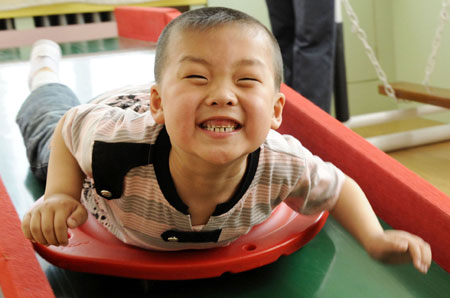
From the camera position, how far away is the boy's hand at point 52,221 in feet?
2.18

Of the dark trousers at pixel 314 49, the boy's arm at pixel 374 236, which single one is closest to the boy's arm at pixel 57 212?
the boy's arm at pixel 374 236

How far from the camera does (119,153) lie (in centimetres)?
70

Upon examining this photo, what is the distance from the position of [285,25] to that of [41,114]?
96 centimetres

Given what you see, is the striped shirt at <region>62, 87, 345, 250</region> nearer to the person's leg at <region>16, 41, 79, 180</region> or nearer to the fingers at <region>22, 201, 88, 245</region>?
the fingers at <region>22, 201, 88, 245</region>

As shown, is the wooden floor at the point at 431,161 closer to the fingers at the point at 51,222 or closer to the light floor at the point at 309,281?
the light floor at the point at 309,281

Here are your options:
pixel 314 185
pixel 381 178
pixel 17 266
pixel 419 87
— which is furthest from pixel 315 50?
pixel 17 266

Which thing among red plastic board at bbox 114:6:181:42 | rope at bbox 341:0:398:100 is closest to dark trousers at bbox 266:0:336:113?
rope at bbox 341:0:398:100

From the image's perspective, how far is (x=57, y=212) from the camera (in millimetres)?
684

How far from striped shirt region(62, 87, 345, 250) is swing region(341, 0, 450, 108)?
1.01m

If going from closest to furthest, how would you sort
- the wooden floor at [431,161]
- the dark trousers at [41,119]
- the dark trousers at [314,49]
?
the dark trousers at [41,119]
the dark trousers at [314,49]
the wooden floor at [431,161]

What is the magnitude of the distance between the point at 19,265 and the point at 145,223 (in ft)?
0.59

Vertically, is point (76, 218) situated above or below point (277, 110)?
below

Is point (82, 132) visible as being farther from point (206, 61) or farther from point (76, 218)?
point (206, 61)

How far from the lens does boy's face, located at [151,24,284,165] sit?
0.57 m
